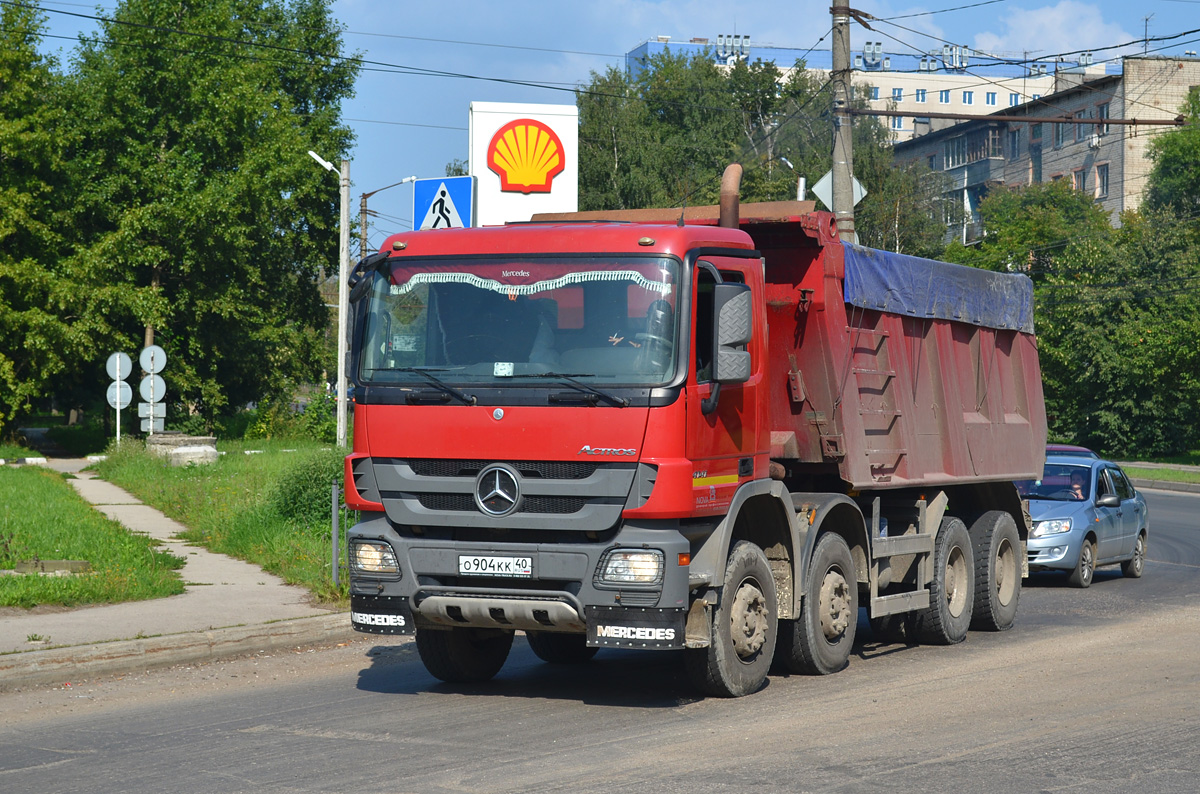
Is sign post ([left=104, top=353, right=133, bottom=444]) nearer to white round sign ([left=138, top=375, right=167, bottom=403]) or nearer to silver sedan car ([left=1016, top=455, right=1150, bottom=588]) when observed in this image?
white round sign ([left=138, top=375, right=167, bottom=403])

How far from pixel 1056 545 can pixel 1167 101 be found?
62646 mm

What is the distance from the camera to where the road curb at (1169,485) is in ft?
117

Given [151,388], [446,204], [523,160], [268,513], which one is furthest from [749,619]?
[151,388]

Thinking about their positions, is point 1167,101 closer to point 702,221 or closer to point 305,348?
point 305,348

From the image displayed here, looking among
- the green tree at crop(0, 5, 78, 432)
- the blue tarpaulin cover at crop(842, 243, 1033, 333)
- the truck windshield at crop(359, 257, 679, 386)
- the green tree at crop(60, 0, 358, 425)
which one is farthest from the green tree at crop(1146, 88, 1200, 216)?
the truck windshield at crop(359, 257, 679, 386)

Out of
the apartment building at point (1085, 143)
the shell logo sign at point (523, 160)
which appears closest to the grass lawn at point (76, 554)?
the shell logo sign at point (523, 160)

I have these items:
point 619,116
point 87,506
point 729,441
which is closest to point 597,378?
point 729,441

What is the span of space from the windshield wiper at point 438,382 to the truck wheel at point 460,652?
1.74 meters

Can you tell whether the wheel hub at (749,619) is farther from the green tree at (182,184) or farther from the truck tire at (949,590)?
the green tree at (182,184)

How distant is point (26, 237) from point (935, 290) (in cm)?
3432

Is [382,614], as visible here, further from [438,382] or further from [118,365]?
[118,365]

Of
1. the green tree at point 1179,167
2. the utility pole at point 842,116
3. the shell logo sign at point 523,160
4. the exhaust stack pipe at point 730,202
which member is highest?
the green tree at point 1179,167

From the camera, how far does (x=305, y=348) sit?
164ft

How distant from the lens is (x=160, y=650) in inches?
380
